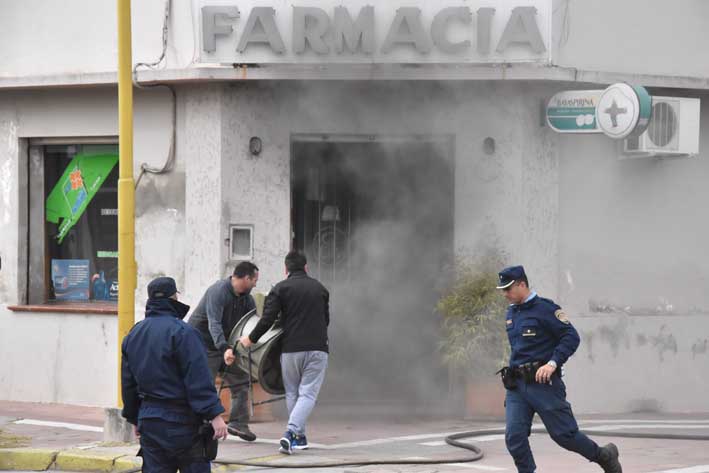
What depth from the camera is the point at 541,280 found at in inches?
555

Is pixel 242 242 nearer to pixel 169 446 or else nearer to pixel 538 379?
pixel 538 379

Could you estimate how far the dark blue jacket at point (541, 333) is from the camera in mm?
9220

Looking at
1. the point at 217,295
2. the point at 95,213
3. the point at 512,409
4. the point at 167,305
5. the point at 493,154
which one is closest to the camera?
the point at 167,305

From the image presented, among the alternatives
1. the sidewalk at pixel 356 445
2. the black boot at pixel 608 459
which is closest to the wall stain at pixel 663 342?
the sidewalk at pixel 356 445

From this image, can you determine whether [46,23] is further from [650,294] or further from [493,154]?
[650,294]

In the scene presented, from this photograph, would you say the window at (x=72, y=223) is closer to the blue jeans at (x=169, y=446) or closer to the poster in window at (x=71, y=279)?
the poster in window at (x=71, y=279)

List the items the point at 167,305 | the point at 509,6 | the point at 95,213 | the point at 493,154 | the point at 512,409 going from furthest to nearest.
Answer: the point at 95,213
the point at 493,154
the point at 509,6
the point at 512,409
the point at 167,305

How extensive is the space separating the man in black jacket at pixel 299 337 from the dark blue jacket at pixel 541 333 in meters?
2.49

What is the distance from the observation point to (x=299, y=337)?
444 inches

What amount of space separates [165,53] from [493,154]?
3.78m

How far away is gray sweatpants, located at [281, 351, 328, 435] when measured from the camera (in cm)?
1127

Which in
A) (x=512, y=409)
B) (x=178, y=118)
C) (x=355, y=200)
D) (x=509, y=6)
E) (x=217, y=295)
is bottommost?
(x=512, y=409)

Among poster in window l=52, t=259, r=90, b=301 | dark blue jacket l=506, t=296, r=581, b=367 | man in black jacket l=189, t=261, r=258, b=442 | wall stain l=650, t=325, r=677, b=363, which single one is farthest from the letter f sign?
wall stain l=650, t=325, r=677, b=363

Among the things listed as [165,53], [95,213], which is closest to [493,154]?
[165,53]
